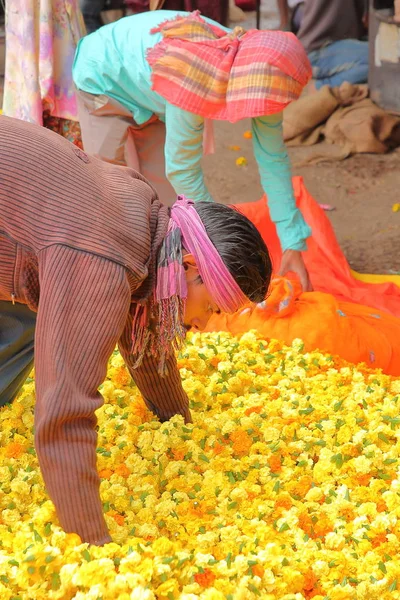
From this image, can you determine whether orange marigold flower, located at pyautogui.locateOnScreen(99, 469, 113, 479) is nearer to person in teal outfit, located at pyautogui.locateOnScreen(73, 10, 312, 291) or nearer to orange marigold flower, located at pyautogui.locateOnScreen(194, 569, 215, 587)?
orange marigold flower, located at pyautogui.locateOnScreen(194, 569, 215, 587)

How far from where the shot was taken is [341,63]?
693cm

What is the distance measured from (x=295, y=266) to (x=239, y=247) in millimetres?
1623

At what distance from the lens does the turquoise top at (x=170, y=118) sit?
10.8 feet

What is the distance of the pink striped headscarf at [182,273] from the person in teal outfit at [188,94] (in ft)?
3.71

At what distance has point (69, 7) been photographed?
4.24 metres

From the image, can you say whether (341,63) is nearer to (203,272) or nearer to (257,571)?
(203,272)

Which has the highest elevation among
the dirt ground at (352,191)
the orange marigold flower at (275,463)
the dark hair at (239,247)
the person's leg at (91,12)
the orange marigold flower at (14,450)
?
the dark hair at (239,247)

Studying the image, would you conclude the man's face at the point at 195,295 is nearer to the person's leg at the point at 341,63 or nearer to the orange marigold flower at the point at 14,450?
the orange marigold flower at the point at 14,450

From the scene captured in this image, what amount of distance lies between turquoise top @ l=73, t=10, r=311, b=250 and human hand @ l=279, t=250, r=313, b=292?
4cm

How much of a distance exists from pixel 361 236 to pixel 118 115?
6.27ft

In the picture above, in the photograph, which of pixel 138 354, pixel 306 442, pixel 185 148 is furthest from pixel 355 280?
pixel 138 354

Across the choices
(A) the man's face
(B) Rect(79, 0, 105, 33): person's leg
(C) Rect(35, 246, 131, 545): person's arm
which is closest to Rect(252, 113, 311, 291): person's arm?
(A) the man's face

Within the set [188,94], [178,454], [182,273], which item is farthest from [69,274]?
[188,94]

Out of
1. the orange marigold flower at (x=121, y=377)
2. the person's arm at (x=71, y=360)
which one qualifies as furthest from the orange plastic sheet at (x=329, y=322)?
the person's arm at (x=71, y=360)
